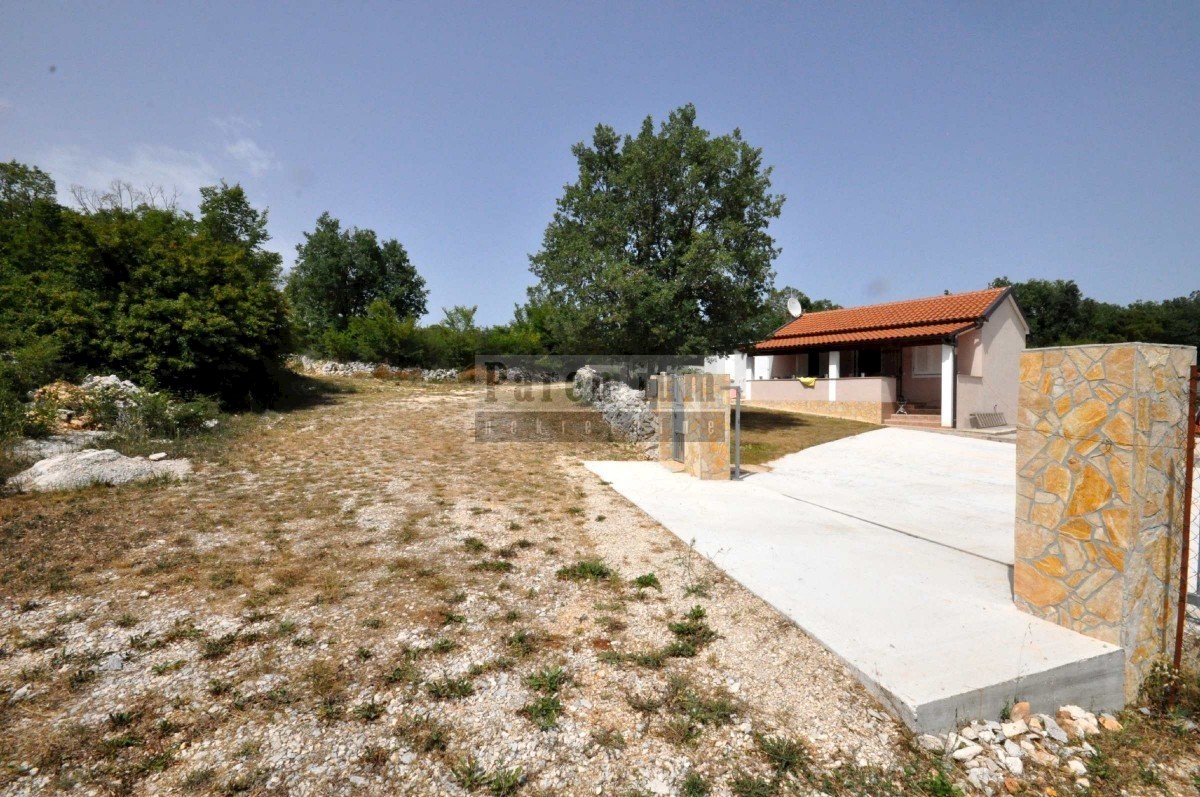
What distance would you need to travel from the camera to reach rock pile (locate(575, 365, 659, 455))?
11172 millimetres

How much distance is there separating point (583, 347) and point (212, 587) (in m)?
10.9

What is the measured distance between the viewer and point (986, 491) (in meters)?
7.18

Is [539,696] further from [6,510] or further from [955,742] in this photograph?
[6,510]

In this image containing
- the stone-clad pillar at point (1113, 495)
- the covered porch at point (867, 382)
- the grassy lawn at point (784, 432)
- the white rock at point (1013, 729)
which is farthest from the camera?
the covered porch at point (867, 382)

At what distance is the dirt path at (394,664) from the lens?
2160mm

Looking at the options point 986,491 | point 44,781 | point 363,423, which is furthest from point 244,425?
point 986,491

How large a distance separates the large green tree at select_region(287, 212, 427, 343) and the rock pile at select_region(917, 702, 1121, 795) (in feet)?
106

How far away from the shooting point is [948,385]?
1470 centimetres

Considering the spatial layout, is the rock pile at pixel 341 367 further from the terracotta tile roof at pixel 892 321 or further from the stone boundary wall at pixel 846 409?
the stone boundary wall at pixel 846 409

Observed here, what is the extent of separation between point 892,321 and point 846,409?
4.19m

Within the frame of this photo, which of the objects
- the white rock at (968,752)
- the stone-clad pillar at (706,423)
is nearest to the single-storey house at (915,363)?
the stone-clad pillar at (706,423)

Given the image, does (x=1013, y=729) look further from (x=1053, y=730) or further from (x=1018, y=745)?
(x=1053, y=730)

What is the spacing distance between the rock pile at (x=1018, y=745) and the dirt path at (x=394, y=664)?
0.92 feet

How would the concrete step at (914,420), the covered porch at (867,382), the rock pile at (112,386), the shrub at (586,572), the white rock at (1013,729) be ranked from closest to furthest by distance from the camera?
the white rock at (1013,729) < the shrub at (586,572) < the rock pile at (112,386) < the concrete step at (914,420) < the covered porch at (867,382)
